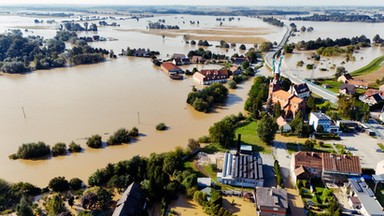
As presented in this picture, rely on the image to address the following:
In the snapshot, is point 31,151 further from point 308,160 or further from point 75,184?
point 308,160

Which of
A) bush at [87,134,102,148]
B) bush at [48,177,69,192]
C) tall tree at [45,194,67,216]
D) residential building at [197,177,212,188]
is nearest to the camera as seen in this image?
tall tree at [45,194,67,216]

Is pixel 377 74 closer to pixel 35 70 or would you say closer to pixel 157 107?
pixel 157 107

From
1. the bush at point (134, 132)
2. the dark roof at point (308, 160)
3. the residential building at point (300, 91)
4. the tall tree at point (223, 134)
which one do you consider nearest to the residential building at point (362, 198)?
the dark roof at point (308, 160)

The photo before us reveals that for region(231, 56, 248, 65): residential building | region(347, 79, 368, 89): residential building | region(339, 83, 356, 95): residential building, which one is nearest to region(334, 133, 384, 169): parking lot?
region(339, 83, 356, 95): residential building

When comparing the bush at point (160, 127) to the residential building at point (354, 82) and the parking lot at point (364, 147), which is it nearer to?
the parking lot at point (364, 147)

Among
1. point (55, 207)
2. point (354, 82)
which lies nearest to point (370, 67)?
point (354, 82)

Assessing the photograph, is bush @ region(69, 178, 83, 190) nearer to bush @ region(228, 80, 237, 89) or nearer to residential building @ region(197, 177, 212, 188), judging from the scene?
residential building @ region(197, 177, 212, 188)
